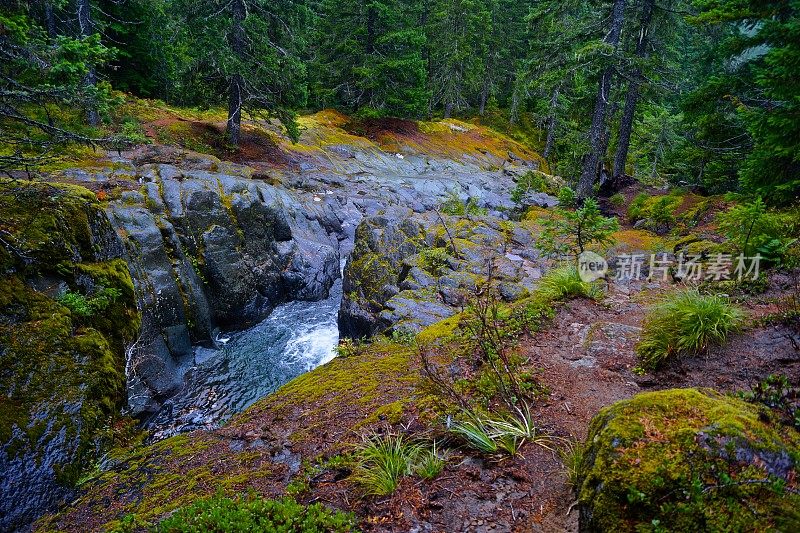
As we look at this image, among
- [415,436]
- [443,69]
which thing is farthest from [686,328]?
[443,69]

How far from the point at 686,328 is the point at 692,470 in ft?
10.4

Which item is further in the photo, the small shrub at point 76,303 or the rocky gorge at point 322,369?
the small shrub at point 76,303

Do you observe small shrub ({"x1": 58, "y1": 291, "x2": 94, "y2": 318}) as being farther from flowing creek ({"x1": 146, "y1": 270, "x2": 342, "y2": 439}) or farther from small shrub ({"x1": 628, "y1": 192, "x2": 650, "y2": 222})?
small shrub ({"x1": 628, "y1": 192, "x2": 650, "y2": 222})

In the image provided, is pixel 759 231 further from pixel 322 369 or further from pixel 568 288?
pixel 322 369

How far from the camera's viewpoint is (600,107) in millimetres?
15820

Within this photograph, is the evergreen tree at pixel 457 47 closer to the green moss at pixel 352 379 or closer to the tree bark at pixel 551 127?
the tree bark at pixel 551 127

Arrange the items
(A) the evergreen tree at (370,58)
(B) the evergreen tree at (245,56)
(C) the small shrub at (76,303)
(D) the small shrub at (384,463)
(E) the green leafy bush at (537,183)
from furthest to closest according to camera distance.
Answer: (A) the evergreen tree at (370,58), (E) the green leafy bush at (537,183), (B) the evergreen tree at (245,56), (C) the small shrub at (76,303), (D) the small shrub at (384,463)

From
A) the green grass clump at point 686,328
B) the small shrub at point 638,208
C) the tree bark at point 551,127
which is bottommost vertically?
the green grass clump at point 686,328

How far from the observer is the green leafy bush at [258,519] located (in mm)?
3072

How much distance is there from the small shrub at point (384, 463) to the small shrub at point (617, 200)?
1783 centimetres

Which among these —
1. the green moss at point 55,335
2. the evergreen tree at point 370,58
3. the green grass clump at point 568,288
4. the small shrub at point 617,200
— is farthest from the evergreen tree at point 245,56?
the green grass clump at point 568,288

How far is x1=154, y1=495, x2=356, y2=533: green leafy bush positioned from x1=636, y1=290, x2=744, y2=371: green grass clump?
397cm

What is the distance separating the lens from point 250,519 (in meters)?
3.13

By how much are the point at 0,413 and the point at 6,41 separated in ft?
16.8
